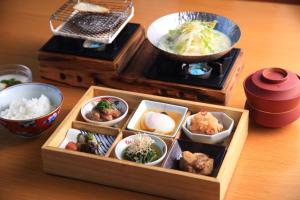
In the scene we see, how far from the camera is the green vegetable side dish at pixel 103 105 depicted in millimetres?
1521

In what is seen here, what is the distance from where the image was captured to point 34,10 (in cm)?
229

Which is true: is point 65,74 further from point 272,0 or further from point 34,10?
point 272,0

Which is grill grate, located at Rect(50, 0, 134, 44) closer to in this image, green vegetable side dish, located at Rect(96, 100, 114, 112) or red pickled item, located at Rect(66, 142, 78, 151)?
green vegetable side dish, located at Rect(96, 100, 114, 112)

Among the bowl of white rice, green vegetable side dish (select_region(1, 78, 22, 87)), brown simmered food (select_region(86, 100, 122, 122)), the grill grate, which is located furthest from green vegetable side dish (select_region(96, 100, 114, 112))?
green vegetable side dish (select_region(1, 78, 22, 87))

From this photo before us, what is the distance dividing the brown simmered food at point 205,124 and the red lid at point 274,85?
0.15m

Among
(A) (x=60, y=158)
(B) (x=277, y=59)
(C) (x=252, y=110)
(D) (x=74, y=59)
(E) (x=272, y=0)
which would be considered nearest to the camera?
→ (A) (x=60, y=158)

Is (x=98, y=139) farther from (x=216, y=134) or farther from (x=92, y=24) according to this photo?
(x=92, y=24)

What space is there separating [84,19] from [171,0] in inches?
24.9

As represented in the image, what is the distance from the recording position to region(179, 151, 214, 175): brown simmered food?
130 cm

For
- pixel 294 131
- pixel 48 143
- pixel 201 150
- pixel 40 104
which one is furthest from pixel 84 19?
pixel 294 131

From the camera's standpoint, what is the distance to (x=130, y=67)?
1737 millimetres

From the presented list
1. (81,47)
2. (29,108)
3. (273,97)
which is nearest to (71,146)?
(29,108)

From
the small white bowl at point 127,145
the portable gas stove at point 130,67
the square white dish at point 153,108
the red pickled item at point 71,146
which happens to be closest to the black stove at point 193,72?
the portable gas stove at point 130,67

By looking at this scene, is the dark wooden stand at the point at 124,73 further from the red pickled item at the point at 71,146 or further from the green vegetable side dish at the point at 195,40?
the red pickled item at the point at 71,146
